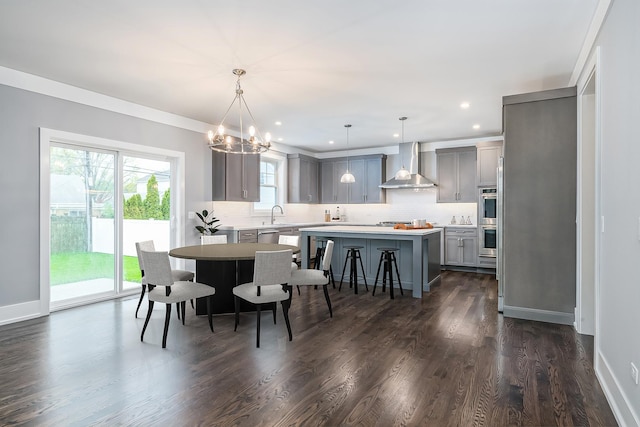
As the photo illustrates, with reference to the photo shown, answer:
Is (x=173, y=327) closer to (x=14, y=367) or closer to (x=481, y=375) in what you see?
(x=14, y=367)

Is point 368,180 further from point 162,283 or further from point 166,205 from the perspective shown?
point 162,283

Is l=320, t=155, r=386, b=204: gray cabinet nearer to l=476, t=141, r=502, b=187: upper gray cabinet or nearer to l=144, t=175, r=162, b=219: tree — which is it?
l=476, t=141, r=502, b=187: upper gray cabinet

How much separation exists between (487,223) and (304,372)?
5309 mm

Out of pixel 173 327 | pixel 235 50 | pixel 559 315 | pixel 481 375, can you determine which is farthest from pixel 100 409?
pixel 559 315

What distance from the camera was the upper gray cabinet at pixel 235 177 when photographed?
20.7ft

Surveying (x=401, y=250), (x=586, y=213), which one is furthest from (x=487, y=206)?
(x=586, y=213)

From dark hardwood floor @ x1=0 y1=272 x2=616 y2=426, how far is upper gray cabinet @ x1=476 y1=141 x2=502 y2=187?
344cm

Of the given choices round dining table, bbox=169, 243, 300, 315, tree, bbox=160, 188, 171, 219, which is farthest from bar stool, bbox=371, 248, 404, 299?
tree, bbox=160, 188, 171, 219

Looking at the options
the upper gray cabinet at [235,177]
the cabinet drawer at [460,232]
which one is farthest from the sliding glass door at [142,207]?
the cabinet drawer at [460,232]

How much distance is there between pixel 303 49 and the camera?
131 inches

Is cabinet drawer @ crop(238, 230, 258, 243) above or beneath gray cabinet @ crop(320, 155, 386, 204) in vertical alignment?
beneath

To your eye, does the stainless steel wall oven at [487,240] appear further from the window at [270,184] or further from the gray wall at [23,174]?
the gray wall at [23,174]

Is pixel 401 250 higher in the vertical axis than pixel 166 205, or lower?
lower

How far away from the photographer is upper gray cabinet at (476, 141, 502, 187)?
6.73 meters
